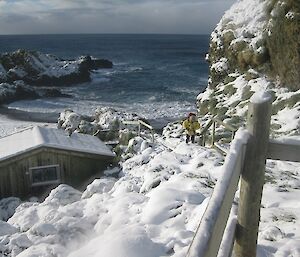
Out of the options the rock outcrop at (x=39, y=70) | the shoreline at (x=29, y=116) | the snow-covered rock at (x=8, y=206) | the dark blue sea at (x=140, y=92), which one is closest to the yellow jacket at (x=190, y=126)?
the snow-covered rock at (x=8, y=206)

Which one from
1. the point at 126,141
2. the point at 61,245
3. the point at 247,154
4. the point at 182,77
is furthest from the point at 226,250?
the point at 182,77

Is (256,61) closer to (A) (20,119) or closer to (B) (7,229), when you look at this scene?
(B) (7,229)

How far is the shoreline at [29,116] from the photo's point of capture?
3700cm

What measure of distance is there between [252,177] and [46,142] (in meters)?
13.1

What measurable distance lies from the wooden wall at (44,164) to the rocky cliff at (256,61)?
21.8 feet

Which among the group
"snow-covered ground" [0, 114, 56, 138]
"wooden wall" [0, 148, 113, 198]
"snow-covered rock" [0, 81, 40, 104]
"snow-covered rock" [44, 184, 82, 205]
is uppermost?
"snow-covered rock" [44, 184, 82, 205]

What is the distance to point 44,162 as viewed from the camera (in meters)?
14.9

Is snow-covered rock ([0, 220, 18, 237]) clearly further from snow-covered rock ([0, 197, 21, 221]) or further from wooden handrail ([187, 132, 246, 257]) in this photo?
wooden handrail ([187, 132, 246, 257])

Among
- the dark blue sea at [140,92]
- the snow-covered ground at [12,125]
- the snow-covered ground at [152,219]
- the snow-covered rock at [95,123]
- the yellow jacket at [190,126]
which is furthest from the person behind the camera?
the dark blue sea at [140,92]

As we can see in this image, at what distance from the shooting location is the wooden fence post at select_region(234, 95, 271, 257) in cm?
243

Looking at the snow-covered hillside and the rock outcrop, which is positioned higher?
the snow-covered hillside

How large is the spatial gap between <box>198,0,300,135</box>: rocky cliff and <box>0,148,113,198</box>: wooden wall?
665 cm

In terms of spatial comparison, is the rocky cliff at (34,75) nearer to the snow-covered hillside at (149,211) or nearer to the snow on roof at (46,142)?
the snow on roof at (46,142)

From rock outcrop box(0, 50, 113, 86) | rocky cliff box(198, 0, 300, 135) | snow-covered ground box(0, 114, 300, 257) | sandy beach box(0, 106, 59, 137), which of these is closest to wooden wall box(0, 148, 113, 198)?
snow-covered ground box(0, 114, 300, 257)
